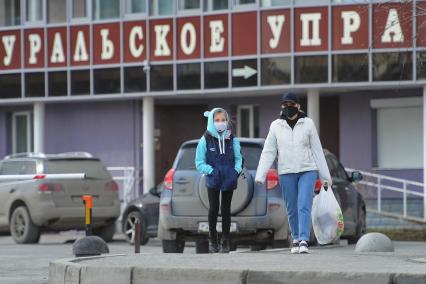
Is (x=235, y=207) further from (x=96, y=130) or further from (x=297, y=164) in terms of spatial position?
(x=96, y=130)

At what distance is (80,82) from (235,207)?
19.7 m

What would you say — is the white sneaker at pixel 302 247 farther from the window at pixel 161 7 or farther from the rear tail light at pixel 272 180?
the window at pixel 161 7

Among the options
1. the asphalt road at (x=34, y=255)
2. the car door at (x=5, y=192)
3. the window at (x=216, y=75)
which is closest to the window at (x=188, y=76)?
the window at (x=216, y=75)

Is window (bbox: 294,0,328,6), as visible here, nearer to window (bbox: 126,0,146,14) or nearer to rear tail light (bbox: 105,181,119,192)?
window (bbox: 126,0,146,14)

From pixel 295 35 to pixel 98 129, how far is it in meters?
8.20

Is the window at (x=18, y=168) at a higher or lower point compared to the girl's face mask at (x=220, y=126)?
lower

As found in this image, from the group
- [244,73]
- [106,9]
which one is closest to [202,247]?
[244,73]

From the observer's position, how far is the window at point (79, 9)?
3738 centimetres

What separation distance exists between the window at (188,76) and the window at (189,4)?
1.52 m

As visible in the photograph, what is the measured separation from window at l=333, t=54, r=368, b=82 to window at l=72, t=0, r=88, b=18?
807cm

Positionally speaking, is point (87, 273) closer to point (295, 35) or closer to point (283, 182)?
point (283, 182)

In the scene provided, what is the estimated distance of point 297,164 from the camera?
1524 centimetres

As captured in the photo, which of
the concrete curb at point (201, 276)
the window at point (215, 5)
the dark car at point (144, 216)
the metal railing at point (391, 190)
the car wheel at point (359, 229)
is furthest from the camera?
the window at point (215, 5)

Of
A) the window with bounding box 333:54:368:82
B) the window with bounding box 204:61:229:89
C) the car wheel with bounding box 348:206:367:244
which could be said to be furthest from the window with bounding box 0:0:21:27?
the car wheel with bounding box 348:206:367:244
